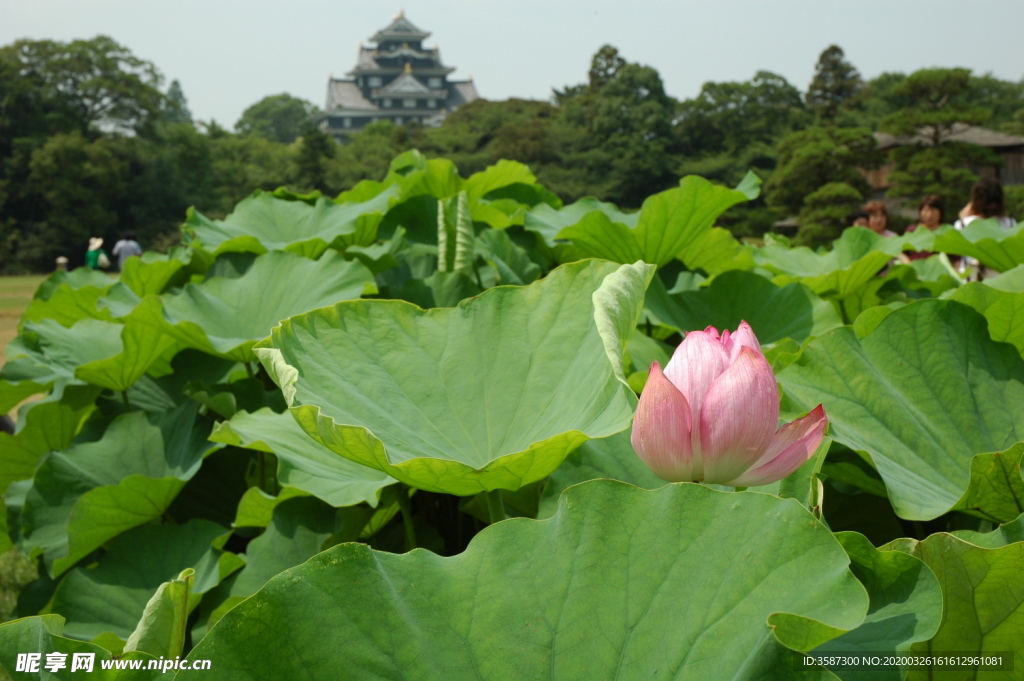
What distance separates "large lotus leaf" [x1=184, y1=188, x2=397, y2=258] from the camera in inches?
52.5

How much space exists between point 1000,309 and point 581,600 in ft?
1.65

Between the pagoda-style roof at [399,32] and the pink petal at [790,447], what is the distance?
4556 centimetres

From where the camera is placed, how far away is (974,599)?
0.39 m

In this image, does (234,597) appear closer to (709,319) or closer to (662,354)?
(662,354)

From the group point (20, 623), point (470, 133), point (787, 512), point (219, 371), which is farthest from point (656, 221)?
point (470, 133)

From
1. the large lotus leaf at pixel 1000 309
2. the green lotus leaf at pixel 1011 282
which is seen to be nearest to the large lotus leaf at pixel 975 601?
the large lotus leaf at pixel 1000 309

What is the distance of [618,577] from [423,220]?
106 centimetres

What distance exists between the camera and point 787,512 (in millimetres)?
374

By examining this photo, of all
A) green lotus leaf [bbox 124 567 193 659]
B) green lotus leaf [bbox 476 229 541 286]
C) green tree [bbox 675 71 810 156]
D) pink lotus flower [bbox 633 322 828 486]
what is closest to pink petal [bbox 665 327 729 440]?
pink lotus flower [bbox 633 322 828 486]

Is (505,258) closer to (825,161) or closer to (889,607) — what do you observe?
A: (889,607)

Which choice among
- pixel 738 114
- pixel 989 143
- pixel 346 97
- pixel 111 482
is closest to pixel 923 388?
pixel 111 482

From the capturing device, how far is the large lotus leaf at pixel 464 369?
0.53m

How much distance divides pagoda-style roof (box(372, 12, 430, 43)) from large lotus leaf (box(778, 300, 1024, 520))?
45354mm

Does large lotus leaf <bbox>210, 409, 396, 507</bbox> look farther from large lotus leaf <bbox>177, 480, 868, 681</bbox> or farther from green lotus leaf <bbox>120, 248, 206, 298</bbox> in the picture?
green lotus leaf <bbox>120, 248, 206, 298</bbox>
